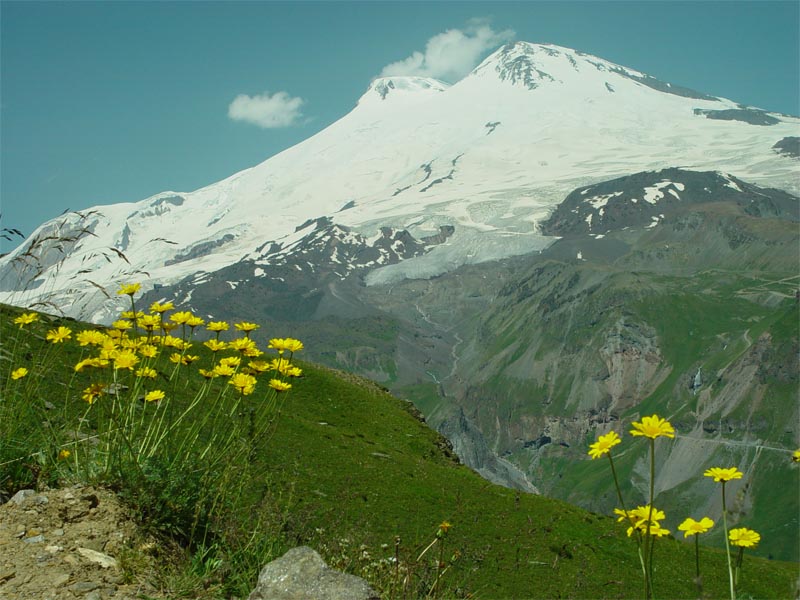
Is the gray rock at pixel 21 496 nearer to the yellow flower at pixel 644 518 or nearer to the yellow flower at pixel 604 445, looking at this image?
the yellow flower at pixel 604 445

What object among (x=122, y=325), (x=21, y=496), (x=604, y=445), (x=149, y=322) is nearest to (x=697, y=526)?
(x=604, y=445)

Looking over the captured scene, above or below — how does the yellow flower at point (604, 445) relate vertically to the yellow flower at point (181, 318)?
below

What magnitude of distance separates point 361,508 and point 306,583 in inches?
472

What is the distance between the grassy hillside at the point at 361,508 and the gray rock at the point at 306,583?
26.7 inches

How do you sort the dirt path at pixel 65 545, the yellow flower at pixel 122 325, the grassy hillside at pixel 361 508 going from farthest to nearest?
the yellow flower at pixel 122 325
the grassy hillside at pixel 361 508
the dirt path at pixel 65 545

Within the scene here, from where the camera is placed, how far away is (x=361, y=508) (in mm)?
17078

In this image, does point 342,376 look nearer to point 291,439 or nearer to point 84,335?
point 291,439

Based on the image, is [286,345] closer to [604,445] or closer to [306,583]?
[306,583]

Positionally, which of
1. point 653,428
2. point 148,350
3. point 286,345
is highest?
point 148,350

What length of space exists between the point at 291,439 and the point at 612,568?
9.84 metres

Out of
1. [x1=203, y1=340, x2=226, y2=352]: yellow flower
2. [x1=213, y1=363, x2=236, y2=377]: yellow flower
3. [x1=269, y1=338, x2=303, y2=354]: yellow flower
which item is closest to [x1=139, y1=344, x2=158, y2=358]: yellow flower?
[x1=203, y1=340, x2=226, y2=352]: yellow flower

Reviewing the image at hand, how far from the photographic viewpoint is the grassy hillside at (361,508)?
23.4 ft

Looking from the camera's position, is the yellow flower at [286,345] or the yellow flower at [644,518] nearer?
the yellow flower at [644,518]

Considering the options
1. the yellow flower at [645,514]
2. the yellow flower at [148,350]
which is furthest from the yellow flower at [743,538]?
the yellow flower at [148,350]
